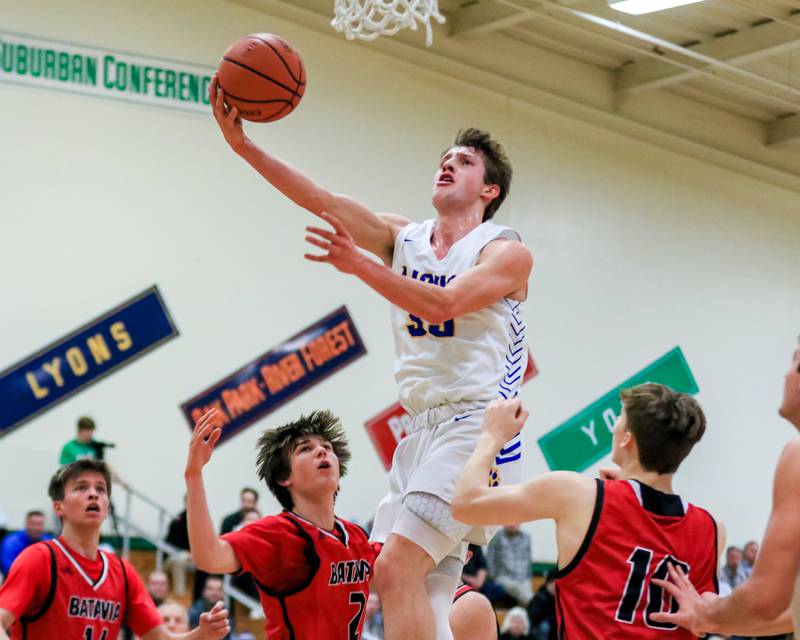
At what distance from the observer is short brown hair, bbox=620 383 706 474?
4.20 metres

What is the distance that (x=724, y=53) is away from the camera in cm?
1720

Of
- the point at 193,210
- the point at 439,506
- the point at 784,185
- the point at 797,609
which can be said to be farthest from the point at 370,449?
the point at 797,609

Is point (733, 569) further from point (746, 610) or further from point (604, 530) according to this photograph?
point (746, 610)

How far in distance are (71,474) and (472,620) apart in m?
1.93

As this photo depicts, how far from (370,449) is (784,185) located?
8.74 m

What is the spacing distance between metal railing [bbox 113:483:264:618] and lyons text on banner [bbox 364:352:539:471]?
2839 mm

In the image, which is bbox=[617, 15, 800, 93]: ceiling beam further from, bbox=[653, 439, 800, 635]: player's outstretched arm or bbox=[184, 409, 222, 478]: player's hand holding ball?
bbox=[653, 439, 800, 635]: player's outstretched arm

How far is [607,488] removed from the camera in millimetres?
4094

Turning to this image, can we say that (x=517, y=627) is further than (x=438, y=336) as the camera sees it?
Yes

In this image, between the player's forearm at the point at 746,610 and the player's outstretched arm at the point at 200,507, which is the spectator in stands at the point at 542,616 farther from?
the player's forearm at the point at 746,610

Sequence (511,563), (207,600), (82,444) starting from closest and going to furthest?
1. (207,600)
2. (82,444)
3. (511,563)

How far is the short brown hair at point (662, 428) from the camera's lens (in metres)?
4.20

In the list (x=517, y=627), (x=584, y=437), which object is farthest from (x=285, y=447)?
(x=584, y=437)

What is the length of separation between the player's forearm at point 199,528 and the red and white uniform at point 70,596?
1147 millimetres
